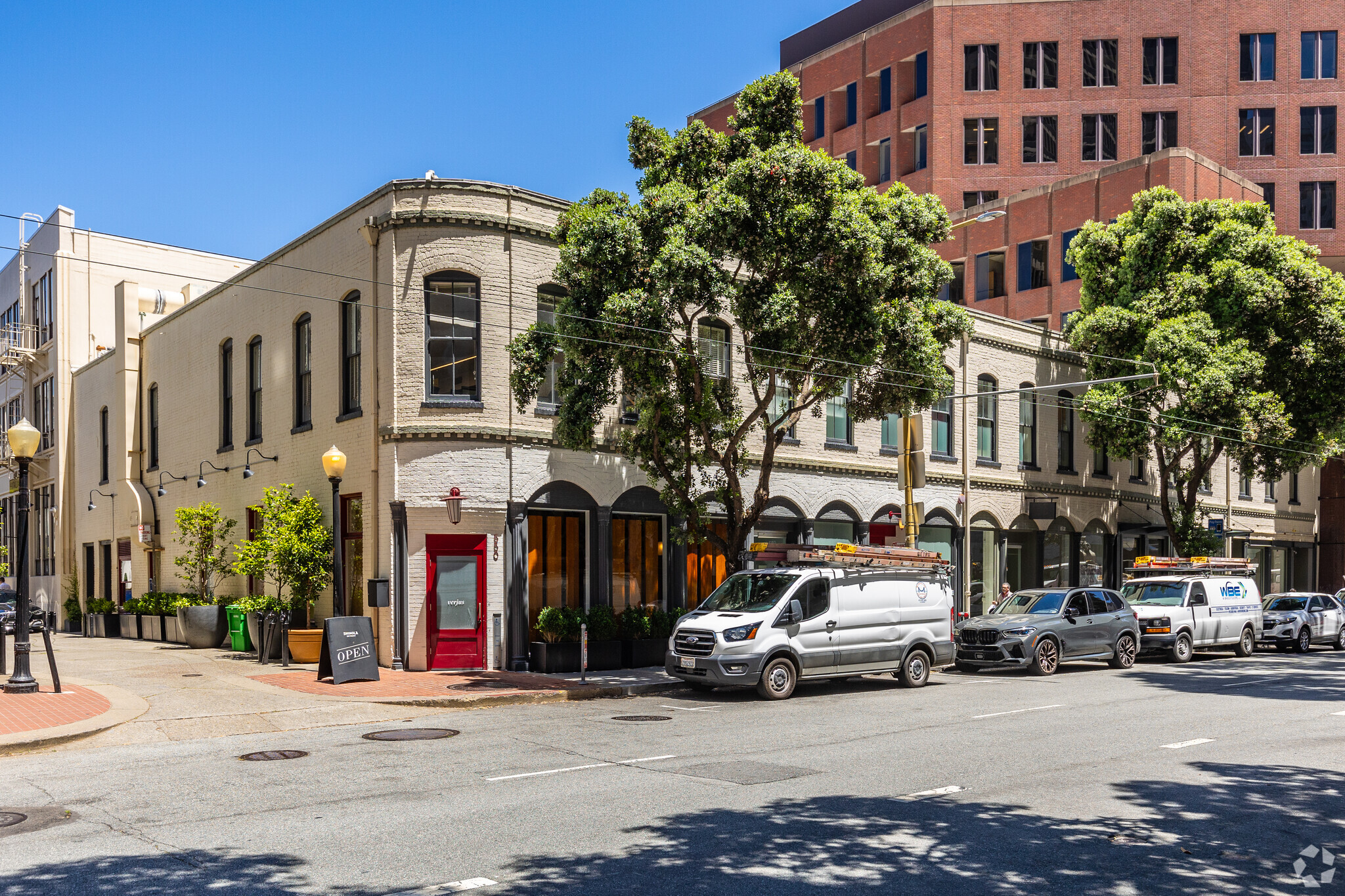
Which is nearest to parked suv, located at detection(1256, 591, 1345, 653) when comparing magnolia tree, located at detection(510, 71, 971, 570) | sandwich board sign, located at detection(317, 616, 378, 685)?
magnolia tree, located at detection(510, 71, 971, 570)

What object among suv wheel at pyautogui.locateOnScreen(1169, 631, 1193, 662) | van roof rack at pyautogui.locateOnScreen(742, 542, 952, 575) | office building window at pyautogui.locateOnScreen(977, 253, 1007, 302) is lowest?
suv wheel at pyautogui.locateOnScreen(1169, 631, 1193, 662)

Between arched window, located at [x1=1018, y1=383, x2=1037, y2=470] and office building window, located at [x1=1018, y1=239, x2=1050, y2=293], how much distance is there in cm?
1507

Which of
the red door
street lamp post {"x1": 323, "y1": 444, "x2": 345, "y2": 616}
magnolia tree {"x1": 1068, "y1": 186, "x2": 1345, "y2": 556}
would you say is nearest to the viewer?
street lamp post {"x1": 323, "y1": 444, "x2": 345, "y2": 616}

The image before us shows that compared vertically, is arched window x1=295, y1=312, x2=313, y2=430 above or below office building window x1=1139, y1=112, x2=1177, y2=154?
below

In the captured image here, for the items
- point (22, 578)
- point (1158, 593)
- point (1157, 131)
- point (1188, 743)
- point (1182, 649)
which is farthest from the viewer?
point (1157, 131)

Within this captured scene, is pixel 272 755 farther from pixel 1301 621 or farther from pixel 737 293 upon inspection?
pixel 1301 621

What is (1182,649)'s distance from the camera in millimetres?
25000

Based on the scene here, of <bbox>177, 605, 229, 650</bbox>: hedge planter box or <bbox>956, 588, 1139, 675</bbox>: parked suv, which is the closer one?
<bbox>956, 588, 1139, 675</bbox>: parked suv

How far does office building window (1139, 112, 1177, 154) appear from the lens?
5128 cm

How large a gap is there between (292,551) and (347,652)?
397 cm

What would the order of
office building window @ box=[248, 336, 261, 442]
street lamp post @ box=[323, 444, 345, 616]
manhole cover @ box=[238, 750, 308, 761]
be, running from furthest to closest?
1. office building window @ box=[248, 336, 261, 442]
2. street lamp post @ box=[323, 444, 345, 616]
3. manhole cover @ box=[238, 750, 308, 761]

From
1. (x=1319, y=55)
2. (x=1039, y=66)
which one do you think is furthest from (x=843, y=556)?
(x=1319, y=55)

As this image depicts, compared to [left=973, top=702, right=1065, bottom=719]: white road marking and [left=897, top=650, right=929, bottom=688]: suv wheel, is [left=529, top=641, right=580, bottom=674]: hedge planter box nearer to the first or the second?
[left=897, top=650, right=929, bottom=688]: suv wheel

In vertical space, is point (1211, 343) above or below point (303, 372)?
above
